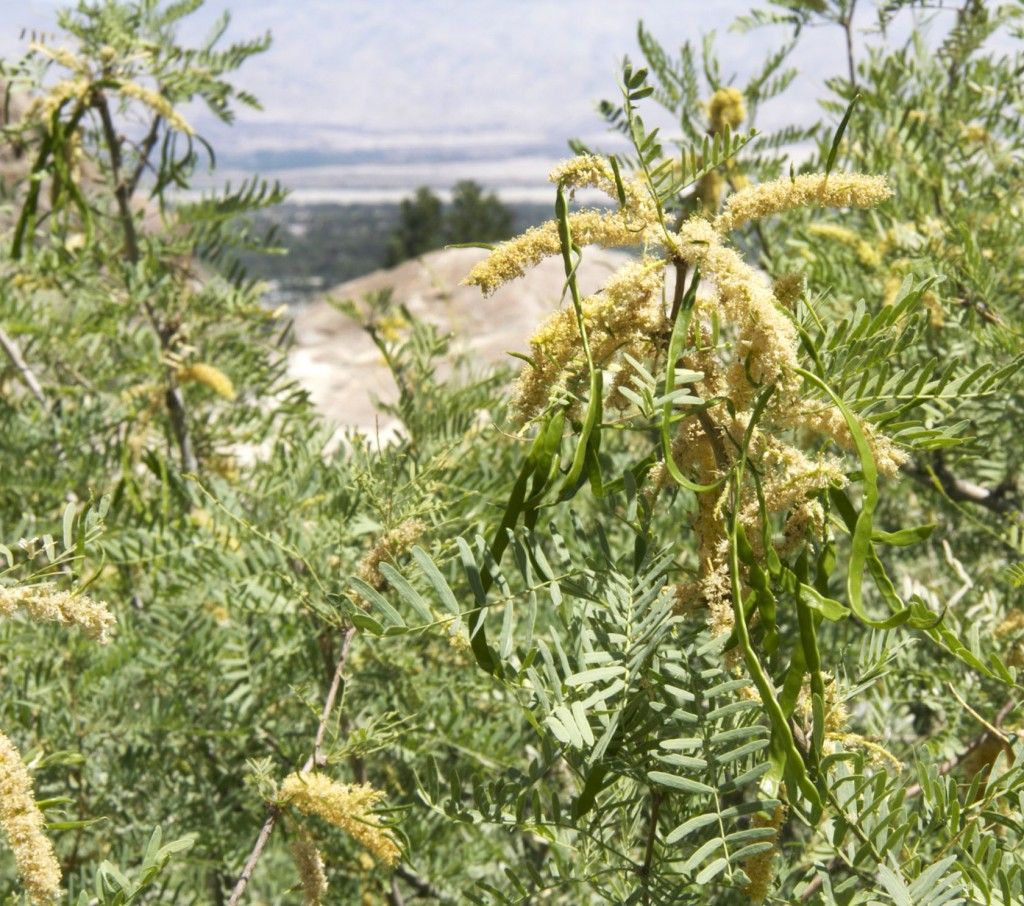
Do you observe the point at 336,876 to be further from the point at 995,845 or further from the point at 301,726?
the point at 995,845

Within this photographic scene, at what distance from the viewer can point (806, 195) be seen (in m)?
0.48

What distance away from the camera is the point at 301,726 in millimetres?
1033

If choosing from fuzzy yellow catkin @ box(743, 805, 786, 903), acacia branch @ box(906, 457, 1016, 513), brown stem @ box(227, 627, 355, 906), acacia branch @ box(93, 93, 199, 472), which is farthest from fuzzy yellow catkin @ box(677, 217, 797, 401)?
acacia branch @ box(93, 93, 199, 472)

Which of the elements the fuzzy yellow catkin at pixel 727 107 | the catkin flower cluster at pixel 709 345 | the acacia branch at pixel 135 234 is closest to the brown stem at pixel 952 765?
the catkin flower cluster at pixel 709 345

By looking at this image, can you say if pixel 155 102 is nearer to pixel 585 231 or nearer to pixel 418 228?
pixel 585 231

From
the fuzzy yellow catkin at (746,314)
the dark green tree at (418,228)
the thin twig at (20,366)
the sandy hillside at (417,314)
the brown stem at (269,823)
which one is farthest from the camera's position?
the dark green tree at (418,228)

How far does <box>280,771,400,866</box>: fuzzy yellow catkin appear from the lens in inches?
22.2

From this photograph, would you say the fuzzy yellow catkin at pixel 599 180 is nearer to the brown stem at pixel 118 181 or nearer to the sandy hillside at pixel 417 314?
the brown stem at pixel 118 181

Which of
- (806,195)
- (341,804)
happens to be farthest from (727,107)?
(341,804)

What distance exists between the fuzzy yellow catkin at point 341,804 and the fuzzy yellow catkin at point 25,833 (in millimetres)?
130

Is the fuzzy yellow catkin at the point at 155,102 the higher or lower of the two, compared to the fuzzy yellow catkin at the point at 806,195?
higher

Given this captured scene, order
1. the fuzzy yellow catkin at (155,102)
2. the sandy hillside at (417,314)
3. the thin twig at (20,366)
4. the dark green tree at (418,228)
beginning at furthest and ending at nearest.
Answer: the dark green tree at (418,228)
the sandy hillside at (417,314)
the thin twig at (20,366)
the fuzzy yellow catkin at (155,102)

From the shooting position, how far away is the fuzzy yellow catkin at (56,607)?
0.50m

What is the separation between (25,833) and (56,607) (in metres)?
0.11
